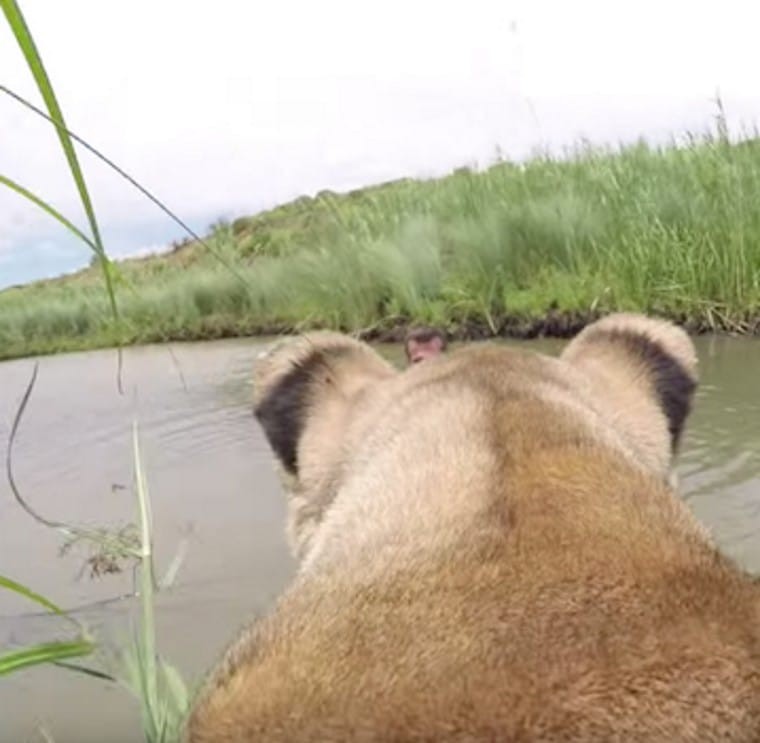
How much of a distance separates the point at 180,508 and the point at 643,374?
3.95m

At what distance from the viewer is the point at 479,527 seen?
1202 millimetres

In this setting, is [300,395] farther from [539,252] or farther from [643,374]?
[539,252]

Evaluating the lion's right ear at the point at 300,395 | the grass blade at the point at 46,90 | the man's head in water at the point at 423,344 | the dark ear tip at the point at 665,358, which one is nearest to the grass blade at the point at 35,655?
the grass blade at the point at 46,90

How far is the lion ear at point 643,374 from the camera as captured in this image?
2.65 metres

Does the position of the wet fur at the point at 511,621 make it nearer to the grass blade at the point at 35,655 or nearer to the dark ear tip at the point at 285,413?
the grass blade at the point at 35,655

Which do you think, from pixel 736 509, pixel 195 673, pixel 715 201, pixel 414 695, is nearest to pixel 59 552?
pixel 195 673

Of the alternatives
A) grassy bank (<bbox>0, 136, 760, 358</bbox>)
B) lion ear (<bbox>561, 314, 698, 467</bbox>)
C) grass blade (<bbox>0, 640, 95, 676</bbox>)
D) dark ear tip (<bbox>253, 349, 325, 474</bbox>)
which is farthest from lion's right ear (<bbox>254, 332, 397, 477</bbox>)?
grassy bank (<bbox>0, 136, 760, 358</bbox>)

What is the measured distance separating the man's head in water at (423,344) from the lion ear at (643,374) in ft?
2.00

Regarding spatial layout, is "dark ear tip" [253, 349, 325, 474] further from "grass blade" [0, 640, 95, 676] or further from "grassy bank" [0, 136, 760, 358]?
"grassy bank" [0, 136, 760, 358]

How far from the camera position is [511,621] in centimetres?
99

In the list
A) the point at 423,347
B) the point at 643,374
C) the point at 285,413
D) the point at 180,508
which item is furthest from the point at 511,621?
the point at 180,508

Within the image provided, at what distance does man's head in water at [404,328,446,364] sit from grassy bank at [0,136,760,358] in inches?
209

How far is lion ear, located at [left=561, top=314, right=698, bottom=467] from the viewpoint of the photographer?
265cm

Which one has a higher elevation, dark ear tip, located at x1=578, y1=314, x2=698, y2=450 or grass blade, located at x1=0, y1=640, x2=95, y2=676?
grass blade, located at x1=0, y1=640, x2=95, y2=676
